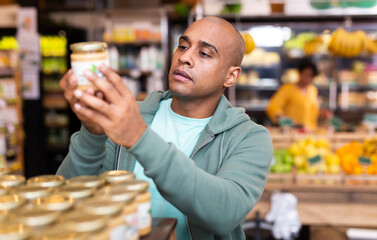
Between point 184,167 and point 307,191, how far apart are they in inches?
93.4

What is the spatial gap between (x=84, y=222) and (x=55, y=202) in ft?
0.59

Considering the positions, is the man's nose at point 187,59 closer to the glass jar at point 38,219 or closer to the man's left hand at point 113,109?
the man's left hand at point 113,109

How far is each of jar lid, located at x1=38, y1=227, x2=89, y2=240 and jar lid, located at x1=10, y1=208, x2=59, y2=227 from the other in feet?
0.17

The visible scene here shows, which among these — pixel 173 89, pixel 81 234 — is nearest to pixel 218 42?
pixel 173 89

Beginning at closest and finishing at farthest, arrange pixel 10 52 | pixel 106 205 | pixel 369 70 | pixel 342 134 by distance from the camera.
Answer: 1. pixel 106 205
2. pixel 342 134
3. pixel 10 52
4. pixel 369 70

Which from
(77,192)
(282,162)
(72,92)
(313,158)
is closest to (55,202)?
(77,192)

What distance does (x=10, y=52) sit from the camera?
631 cm

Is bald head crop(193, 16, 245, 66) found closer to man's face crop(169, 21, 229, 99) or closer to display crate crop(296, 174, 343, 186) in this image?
man's face crop(169, 21, 229, 99)

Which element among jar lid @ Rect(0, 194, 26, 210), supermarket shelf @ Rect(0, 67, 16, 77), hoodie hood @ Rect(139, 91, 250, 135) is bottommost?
jar lid @ Rect(0, 194, 26, 210)

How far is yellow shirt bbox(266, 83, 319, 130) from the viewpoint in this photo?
5.83m

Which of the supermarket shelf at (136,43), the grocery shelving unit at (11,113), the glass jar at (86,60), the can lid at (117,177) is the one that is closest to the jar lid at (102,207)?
the can lid at (117,177)

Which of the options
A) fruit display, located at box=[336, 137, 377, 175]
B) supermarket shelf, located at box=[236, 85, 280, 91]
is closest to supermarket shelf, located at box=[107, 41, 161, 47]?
supermarket shelf, located at box=[236, 85, 280, 91]

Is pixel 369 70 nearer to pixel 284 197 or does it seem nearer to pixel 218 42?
pixel 284 197

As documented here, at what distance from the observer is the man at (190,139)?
1.18 m
